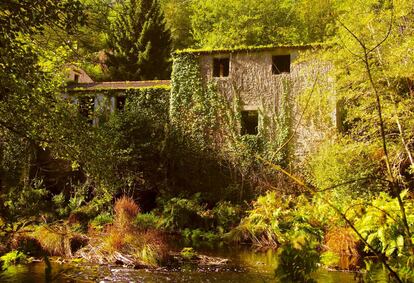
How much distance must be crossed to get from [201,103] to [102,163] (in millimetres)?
14829

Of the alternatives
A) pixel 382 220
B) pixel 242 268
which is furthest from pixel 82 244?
pixel 382 220

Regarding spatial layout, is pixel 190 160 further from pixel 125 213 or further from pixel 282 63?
pixel 282 63

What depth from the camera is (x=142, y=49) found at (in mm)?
30359

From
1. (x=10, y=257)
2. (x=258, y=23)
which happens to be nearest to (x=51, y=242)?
(x=10, y=257)

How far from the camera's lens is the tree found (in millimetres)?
29594

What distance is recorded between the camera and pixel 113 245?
1045cm

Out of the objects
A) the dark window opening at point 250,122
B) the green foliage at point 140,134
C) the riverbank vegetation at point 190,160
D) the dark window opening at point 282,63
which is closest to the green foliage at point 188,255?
the riverbank vegetation at point 190,160

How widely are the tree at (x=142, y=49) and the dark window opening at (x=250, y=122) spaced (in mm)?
10377

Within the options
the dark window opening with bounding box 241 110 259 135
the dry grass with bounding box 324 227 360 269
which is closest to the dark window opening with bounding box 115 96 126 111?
the dark window opening with bounding box 241 110 259 135

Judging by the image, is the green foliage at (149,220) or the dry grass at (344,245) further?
the green foliage at (149,220)

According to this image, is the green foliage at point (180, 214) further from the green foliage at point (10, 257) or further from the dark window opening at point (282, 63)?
the green foliage at point (10, 257)

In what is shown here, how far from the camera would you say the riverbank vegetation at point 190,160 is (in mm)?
4469

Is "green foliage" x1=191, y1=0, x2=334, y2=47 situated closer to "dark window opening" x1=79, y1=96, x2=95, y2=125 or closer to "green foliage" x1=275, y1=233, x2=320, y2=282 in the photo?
"dark window opening" x1=79, y1=96, x2=95, y2=125

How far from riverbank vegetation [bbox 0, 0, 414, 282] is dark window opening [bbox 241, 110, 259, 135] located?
0.63 m
